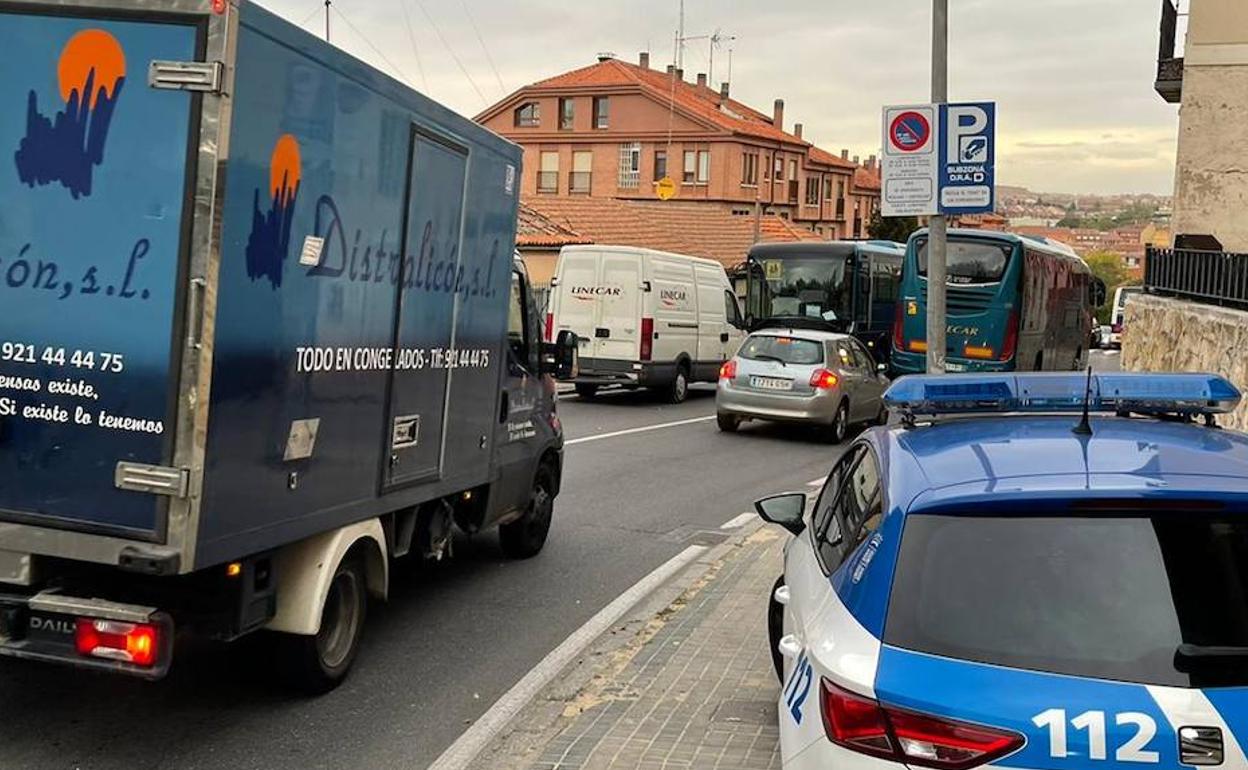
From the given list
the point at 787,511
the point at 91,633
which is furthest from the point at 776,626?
the point at 91,633

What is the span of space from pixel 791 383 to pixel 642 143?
2267 inches

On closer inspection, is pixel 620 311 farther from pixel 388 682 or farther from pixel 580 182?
pixel 580 182

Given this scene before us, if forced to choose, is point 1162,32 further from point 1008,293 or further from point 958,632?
point 958,632

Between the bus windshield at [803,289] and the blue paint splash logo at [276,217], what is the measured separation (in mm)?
22346

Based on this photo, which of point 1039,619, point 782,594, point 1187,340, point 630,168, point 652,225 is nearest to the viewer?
point 1039,619

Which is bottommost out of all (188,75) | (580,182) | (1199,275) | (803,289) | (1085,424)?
(1085,424)

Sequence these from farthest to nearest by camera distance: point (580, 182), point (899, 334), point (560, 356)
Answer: point (580, 182) → point (899, 334) → point (560, 356)

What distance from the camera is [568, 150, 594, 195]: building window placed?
242ft

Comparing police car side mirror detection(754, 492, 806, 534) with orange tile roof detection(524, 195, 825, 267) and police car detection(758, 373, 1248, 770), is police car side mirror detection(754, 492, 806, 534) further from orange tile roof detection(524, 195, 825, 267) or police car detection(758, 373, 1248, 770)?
orange tile roof detection(524, 195, 825, 267)

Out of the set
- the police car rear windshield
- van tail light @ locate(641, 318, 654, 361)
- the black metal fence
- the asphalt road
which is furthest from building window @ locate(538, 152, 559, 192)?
the police car rear windshield

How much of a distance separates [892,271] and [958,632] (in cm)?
2705

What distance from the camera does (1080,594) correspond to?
2723 millimetres

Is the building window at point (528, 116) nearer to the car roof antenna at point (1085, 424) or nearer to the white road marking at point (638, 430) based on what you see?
the white road marking at point (638, 430)

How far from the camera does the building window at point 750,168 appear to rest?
235 ft
